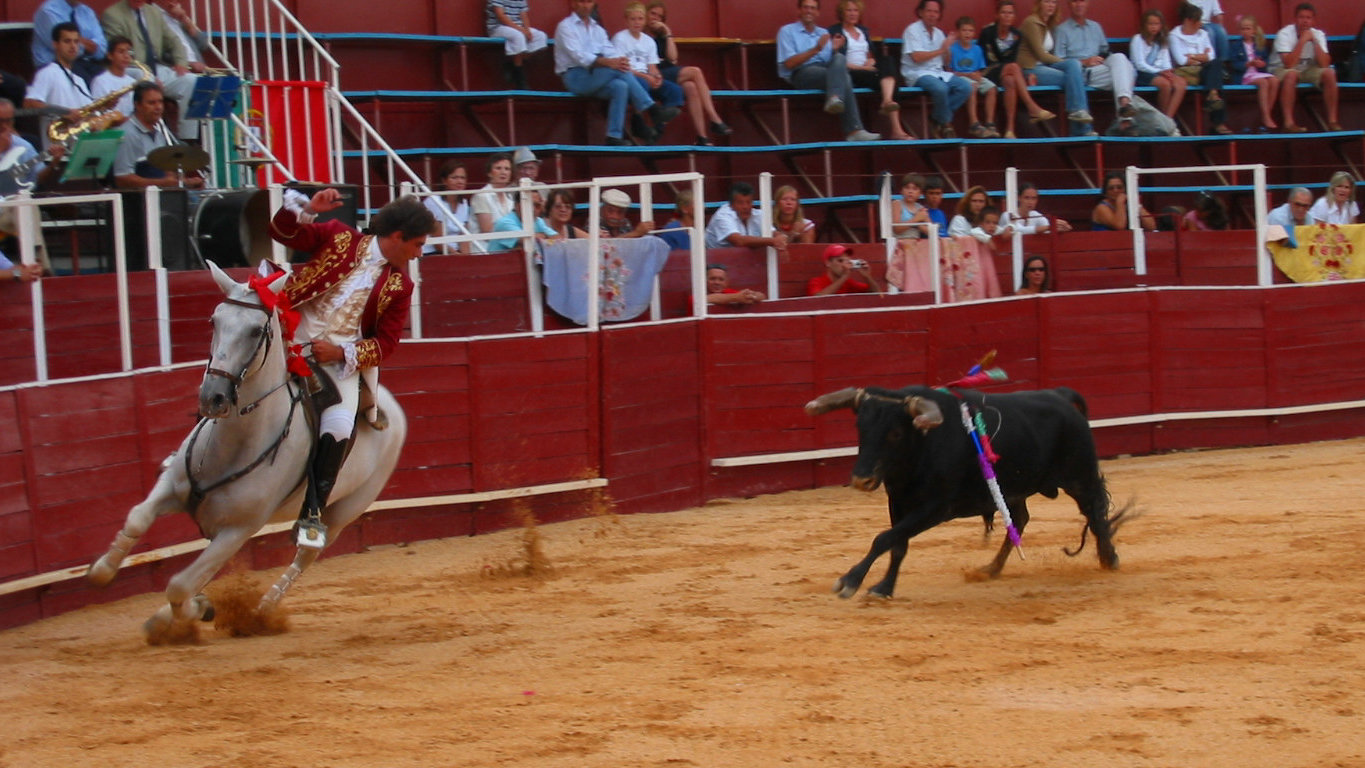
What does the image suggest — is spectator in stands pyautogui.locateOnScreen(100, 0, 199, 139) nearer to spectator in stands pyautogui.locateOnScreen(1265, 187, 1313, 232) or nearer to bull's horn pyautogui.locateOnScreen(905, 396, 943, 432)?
bull's horn pyautogui.locateOnScreen(905, 396, 943, 432)

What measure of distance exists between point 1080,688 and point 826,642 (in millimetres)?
1126

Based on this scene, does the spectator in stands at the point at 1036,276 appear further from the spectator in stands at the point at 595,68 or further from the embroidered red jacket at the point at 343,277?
the embroidered red jacket at the point at 343,277

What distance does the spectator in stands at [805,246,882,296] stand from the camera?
11477mm

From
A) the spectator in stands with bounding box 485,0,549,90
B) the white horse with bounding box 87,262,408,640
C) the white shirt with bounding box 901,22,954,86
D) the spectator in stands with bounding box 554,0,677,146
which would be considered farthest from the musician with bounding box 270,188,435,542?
the white shirt with bounding box 901,22,954,86

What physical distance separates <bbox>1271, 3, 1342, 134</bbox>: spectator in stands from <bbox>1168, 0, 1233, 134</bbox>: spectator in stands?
83 cm

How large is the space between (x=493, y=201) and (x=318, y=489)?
437 cm

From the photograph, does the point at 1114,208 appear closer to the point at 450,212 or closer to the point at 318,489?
the point at 450,212

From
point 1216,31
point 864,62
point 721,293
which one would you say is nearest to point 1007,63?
point 864,62

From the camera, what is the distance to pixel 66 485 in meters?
7.28

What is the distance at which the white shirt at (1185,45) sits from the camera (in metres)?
16.6

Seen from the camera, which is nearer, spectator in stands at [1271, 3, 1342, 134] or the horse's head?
the horse's head

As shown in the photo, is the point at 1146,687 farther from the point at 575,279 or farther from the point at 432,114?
the point at 432,114

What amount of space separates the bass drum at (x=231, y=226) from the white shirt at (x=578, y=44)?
16.7 feet

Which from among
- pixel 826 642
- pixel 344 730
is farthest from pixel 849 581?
pixel 344 730
